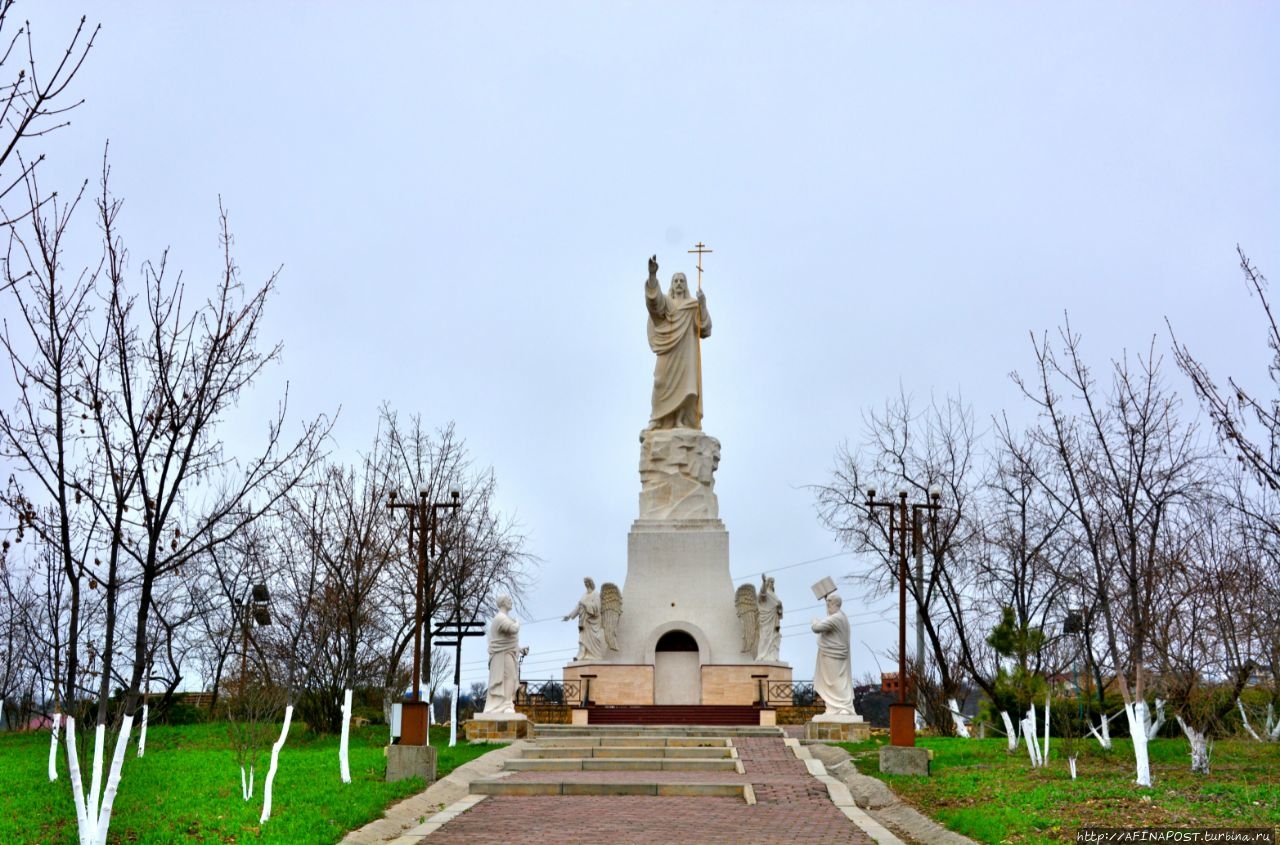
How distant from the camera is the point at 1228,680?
63.7 ft

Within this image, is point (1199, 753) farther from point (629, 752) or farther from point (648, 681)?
point (648, 681)

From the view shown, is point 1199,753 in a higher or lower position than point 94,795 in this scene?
lower

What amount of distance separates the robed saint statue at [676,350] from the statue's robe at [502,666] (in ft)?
42.6

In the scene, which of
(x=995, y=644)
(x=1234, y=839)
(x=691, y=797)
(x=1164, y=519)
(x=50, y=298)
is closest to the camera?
(x=50, y=298)

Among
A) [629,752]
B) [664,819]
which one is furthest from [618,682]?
[664,819]

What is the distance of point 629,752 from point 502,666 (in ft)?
17.6

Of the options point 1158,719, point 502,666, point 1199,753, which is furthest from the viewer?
point 502,666

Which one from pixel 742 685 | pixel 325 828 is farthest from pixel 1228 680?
pixel 742 685

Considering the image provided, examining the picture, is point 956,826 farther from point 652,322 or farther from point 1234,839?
point 652,322

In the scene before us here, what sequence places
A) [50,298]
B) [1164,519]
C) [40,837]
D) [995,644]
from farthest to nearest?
[995,644] → [1164,519] → [40,837] → [50,298]

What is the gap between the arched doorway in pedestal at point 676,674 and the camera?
34.6 meters

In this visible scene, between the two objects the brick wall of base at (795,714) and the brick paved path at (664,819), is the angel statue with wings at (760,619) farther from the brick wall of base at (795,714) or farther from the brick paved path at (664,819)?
the brick paved path at (664,819)

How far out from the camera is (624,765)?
791 inches

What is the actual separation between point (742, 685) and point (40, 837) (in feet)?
75.4
